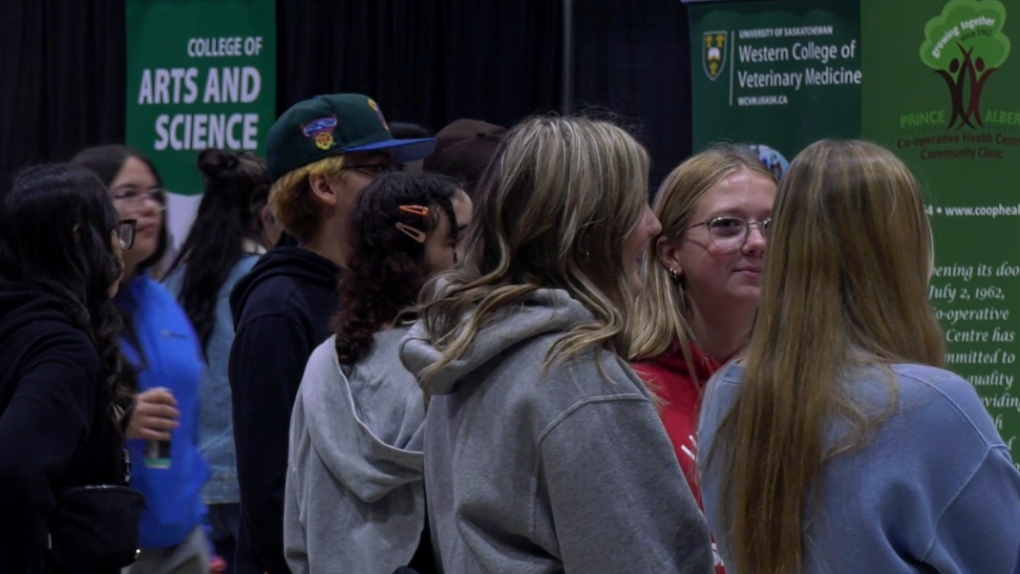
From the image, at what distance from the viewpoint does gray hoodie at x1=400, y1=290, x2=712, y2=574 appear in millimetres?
1345

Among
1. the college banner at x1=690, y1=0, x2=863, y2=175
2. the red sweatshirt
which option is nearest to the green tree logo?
the college banner at x1=690, y1=0, x2=863, y2=175

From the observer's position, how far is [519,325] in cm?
141

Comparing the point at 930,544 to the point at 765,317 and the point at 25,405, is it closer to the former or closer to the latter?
the point at 765,317

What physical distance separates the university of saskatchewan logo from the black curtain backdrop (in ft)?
1.43

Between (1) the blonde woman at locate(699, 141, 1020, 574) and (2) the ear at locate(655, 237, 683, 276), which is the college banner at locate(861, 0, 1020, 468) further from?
(1) the blonde woman at locate(699, 141, 1020, 574)

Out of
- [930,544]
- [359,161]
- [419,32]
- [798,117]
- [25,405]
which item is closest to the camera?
[930,544]

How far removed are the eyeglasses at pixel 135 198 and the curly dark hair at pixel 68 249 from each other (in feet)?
2.45

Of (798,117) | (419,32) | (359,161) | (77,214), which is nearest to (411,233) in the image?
(359,161)

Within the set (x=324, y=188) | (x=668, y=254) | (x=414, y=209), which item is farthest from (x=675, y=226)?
(x=324, y=188)

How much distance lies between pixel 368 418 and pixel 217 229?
1.85 metres

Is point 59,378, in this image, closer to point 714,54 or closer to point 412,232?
point 412,232

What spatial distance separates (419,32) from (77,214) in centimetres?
338

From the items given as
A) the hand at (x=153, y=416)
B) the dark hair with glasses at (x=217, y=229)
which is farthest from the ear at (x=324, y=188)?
the dark hair with glasses at (x=217, y=229)

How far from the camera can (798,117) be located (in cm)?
408
